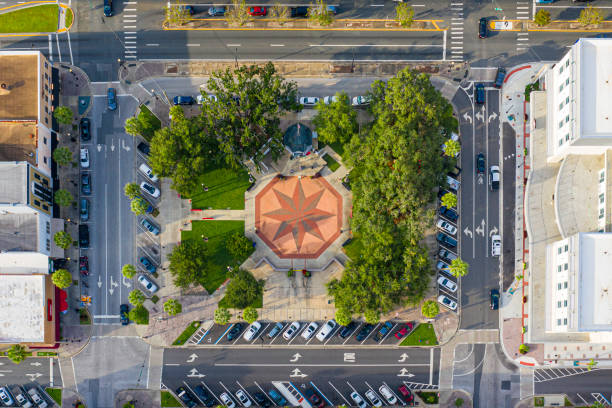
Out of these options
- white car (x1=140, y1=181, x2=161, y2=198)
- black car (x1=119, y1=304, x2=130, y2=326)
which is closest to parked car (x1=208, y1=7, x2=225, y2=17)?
white car (x1=140, y1=181, x2=161, y2=198)

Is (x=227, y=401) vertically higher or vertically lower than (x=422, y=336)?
lower

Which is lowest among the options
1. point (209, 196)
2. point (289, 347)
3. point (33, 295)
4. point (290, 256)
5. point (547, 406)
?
point (547, 406)

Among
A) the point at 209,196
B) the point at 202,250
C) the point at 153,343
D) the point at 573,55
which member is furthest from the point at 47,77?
the point at 573,55

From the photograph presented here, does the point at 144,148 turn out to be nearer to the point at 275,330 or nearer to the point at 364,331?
the point at 275,330

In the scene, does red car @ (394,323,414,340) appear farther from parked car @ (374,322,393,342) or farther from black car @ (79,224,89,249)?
black car @ (79,224,89,249)

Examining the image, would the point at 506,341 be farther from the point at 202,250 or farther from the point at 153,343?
the point at 153,343

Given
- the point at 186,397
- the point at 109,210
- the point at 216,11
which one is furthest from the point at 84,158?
the point at 186,397

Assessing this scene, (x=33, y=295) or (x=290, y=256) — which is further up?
(x=290, y=256)
